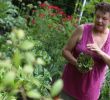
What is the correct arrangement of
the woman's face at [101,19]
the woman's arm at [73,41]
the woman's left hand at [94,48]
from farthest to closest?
1. the woman's arm at [73,41]
2. the woman's face at [101,19]
3. the woman's left hand at [94,48]

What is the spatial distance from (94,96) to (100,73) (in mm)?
257

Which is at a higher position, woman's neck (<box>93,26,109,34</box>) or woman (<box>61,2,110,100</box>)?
woman's neck (<box>93,26,109,34</box>)

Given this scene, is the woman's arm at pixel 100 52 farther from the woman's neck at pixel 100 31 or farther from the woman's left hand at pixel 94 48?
the woman's neck at pixel 100 31

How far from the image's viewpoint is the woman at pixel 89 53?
11.3 ft

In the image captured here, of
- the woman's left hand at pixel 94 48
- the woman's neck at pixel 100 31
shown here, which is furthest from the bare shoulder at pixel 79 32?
the woman's left hand at pixel 94 48

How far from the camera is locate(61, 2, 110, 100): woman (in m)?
3.44

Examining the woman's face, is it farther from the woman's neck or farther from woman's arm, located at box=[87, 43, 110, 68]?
woman's arm, located at box=[87, 43, 110, 68]

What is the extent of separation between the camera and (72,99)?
3.76 metres

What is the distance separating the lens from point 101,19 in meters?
3.40

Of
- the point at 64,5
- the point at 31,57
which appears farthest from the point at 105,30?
the point at 64,5

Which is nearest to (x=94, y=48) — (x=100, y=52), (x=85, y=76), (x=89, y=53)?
(x=100, y=52)

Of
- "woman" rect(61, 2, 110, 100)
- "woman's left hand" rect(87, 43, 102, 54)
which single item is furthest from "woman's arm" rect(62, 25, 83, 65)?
"woman's left hand" rect(87, 43, 102, 54)

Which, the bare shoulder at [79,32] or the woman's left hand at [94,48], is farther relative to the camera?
the bare shoulder at [79,32]

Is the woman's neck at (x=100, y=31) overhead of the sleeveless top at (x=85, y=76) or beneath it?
overhead
